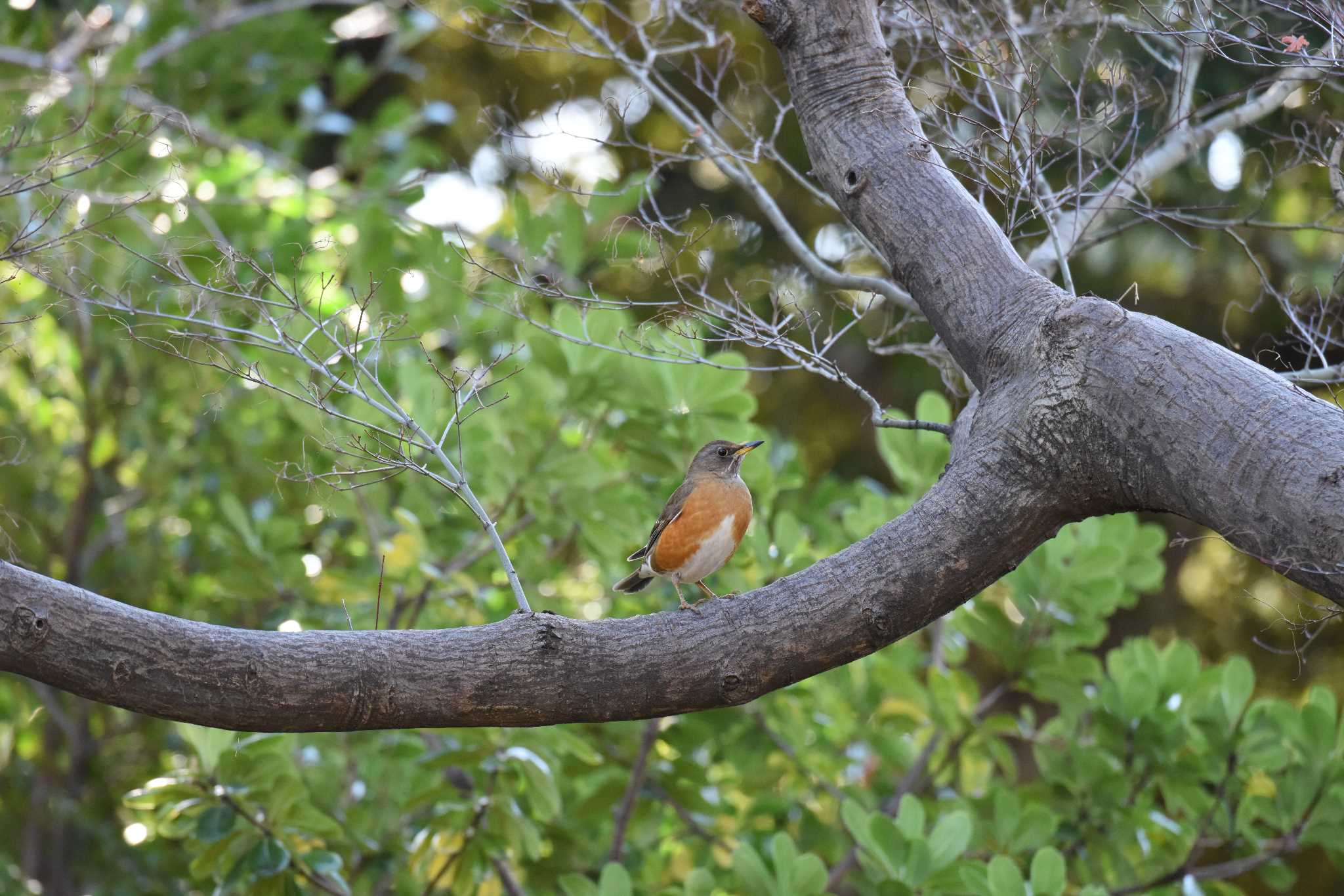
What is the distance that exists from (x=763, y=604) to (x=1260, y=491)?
0.85m

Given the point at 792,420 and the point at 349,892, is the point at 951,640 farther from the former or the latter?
the point at 792,420

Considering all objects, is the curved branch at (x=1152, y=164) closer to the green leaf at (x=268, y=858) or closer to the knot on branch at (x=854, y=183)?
the knot on branch at (x=854, y=183)

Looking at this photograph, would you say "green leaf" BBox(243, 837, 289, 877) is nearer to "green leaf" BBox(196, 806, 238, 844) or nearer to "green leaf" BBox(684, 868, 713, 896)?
"green leaf" BBox(196, 806, 238, 844)

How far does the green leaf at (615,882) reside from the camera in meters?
A: 3.52

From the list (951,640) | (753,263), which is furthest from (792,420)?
(951,640)

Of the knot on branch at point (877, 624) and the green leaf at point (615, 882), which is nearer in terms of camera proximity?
the knot on branch at point (877, 624)

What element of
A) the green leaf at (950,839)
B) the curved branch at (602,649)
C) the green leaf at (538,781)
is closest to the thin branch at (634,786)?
the green leaf at (538,781)

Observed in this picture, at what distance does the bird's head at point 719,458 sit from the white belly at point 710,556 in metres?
0.34

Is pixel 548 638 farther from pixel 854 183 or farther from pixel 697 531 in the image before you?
pixel 697 531

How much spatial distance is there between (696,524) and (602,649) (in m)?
1.33

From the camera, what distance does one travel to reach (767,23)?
2.83 m

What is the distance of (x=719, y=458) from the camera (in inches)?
154

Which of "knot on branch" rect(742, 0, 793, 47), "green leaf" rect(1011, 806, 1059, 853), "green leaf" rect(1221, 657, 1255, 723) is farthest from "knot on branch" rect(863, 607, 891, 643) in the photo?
"green leaf" rect(1221, 657, 1255, 723)

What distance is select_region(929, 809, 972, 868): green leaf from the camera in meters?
3.50
